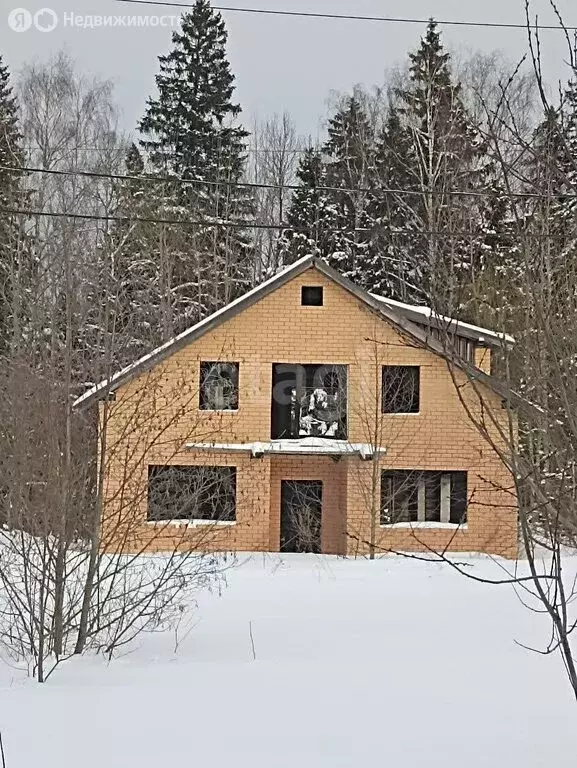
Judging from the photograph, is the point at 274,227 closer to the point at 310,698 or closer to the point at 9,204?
the point at 310,698

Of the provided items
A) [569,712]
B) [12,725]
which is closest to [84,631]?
[12,725]

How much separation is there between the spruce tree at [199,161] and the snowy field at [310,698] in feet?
67.3

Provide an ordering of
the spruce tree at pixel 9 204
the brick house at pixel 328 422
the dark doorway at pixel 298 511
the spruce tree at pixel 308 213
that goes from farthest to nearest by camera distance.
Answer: the spruce tree at pixel 308 213 < the spruce tree at pixel 9 204 < the dark doorway at pixel 298 511 < the brick house at pixel 328 422

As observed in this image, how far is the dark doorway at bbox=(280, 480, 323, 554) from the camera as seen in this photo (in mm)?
18969

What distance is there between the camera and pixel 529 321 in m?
3.80

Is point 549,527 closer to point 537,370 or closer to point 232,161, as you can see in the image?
point 537,370

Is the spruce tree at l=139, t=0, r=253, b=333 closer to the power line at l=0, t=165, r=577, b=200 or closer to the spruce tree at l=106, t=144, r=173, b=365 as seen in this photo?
the spruce tree at l=106, t=144, r=173, b=365

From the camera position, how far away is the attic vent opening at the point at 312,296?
18.9 m

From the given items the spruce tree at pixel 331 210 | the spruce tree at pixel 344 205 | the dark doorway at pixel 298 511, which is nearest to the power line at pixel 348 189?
the dark doorway at pixel 298 511

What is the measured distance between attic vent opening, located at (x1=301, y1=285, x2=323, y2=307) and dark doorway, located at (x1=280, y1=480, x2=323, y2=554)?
11.6 feet

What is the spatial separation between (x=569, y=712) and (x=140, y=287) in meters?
24.9

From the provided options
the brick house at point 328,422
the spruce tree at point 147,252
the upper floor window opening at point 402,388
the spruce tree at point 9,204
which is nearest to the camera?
the brick house at point 328,422

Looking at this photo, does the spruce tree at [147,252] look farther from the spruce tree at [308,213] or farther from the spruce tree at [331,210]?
the spruce tree at [331,210]

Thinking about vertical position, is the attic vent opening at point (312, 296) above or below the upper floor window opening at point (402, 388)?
above
